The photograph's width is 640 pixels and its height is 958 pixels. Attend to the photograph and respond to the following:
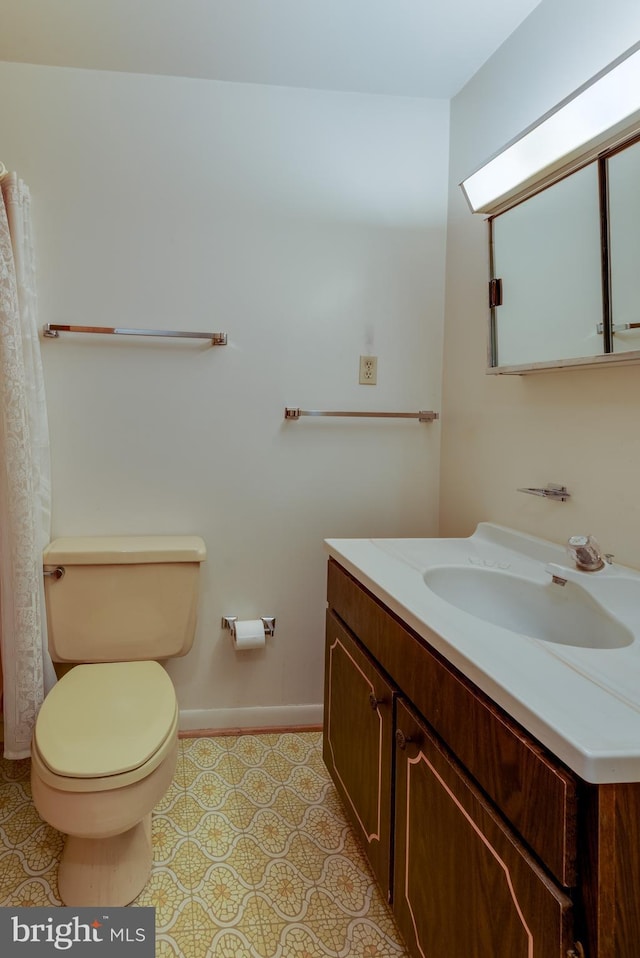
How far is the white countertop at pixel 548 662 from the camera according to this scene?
60 cm

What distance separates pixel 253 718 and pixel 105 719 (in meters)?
0.78

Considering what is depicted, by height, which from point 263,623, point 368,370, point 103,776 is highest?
point 368,370

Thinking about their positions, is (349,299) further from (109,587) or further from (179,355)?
(109,587)

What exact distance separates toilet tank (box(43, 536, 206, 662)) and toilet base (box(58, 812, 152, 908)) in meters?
0.52

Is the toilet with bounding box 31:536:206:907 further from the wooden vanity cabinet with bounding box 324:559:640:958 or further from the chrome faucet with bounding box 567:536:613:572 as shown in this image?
the chrome faucet with bounding box 567:536:613:572

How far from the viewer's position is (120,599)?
1.70 meters

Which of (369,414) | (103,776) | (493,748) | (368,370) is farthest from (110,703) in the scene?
(368,370)

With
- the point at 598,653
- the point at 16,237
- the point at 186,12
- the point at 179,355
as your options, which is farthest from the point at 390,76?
the point at 598,653

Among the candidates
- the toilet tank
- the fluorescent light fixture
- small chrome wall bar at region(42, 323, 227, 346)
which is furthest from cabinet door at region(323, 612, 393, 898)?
the fluorescent light fixture

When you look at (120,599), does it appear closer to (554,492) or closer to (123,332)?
(123,332)

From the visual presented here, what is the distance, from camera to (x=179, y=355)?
1.86 meters

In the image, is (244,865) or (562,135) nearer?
(562,135)

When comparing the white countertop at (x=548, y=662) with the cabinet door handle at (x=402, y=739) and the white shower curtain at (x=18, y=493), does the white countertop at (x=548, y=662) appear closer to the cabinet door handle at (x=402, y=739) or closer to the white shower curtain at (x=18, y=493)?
the cabinet door handle at (x=402, y=739)

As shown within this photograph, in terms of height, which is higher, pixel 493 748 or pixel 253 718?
pixel 493 748
